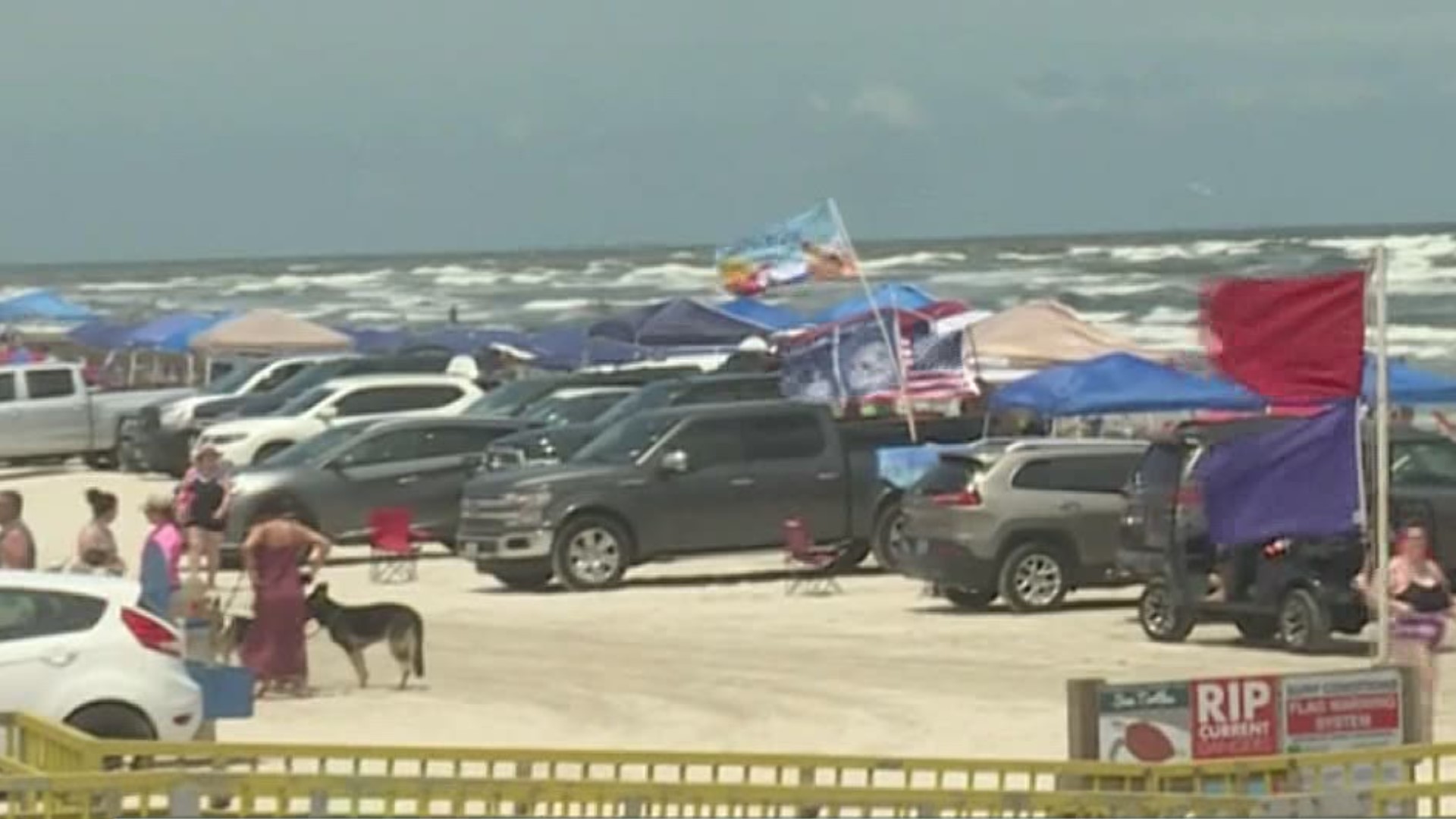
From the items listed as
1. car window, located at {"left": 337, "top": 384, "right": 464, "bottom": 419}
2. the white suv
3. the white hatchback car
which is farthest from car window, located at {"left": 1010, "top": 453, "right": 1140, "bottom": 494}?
car window, located at {"left": 337, "top": 384, "right": 464, "bottom": 419}

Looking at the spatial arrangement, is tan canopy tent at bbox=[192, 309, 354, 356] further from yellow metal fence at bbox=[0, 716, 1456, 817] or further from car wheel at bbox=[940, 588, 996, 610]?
yellow metal fence at bbox=[0, 716, 1456, 817]

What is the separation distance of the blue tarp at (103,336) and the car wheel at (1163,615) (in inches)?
1537

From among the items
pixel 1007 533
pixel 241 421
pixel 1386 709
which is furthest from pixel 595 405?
pixel 1386 709

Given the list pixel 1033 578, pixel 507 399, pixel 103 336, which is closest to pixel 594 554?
pixel 1033 578

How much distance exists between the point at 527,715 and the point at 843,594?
8.31 meters

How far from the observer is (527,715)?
20.0 m

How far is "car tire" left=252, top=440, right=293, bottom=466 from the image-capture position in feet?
121

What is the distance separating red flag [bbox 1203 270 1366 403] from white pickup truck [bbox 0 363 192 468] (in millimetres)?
27457

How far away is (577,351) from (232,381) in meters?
8.99

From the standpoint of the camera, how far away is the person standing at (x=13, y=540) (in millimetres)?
21422

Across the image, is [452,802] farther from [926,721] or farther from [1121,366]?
[1121,366]

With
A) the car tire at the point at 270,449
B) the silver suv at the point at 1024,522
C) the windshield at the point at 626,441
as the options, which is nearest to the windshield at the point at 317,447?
the windshield at the point at 626,441

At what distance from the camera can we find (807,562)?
28828mm

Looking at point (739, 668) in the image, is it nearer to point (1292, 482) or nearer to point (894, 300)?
point (1292, 482)
